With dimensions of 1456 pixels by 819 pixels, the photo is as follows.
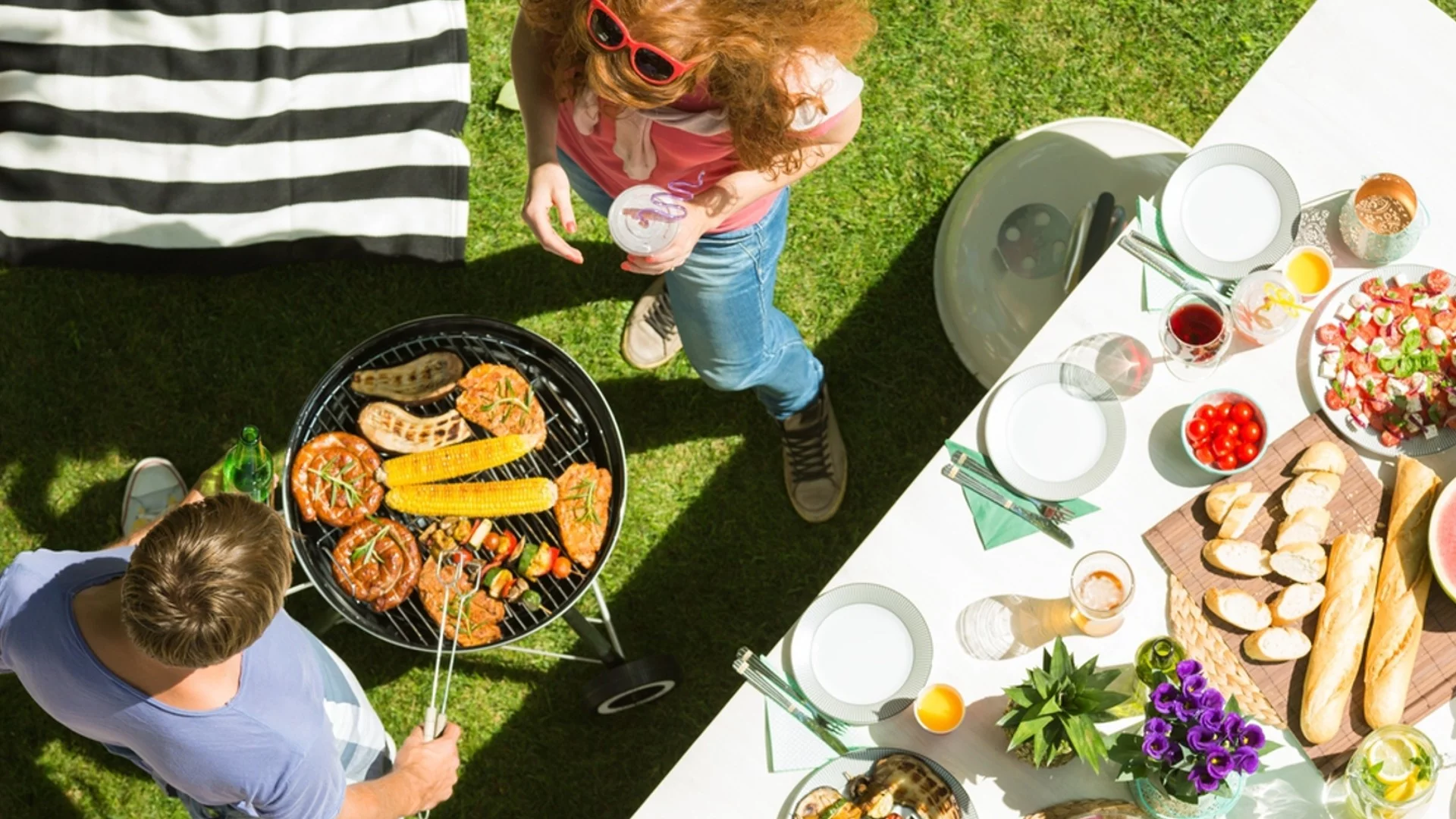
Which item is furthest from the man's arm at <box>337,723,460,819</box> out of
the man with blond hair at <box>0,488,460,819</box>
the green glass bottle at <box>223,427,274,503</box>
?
the green glass bottle at <box>223,427,274,503</box>

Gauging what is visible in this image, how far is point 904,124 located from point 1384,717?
9.07 feet

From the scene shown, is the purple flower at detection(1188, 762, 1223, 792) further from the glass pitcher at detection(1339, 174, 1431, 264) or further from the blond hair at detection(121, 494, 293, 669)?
the blond hair at detection(121, 494, 293, 669)

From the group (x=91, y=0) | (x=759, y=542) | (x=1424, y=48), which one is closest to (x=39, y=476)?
(x=91, y=0)

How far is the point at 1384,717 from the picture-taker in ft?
8.39

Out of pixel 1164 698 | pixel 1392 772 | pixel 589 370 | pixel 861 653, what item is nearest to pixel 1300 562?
pixel 1392 772

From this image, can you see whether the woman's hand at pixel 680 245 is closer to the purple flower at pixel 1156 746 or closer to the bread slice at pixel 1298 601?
the purple flower at pixel 1156 746

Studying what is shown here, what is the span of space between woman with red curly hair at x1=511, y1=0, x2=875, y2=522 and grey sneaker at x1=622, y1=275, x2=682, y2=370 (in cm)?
69

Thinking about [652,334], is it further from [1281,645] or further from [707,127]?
[1281,645]

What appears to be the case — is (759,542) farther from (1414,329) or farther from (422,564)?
(1414,329)

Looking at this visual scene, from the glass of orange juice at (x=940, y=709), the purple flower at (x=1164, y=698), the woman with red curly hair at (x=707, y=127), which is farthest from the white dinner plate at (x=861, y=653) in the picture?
the woman with red curly hair at (x=707, y=127)

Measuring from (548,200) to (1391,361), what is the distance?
214cm

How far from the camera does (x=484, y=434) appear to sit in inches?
130

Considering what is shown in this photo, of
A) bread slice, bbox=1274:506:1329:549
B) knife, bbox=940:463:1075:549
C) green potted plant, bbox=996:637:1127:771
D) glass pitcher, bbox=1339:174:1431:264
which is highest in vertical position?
glass pitcher, bbox=1339:174:1431:264

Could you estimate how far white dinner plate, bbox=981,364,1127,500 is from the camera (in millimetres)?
2807
